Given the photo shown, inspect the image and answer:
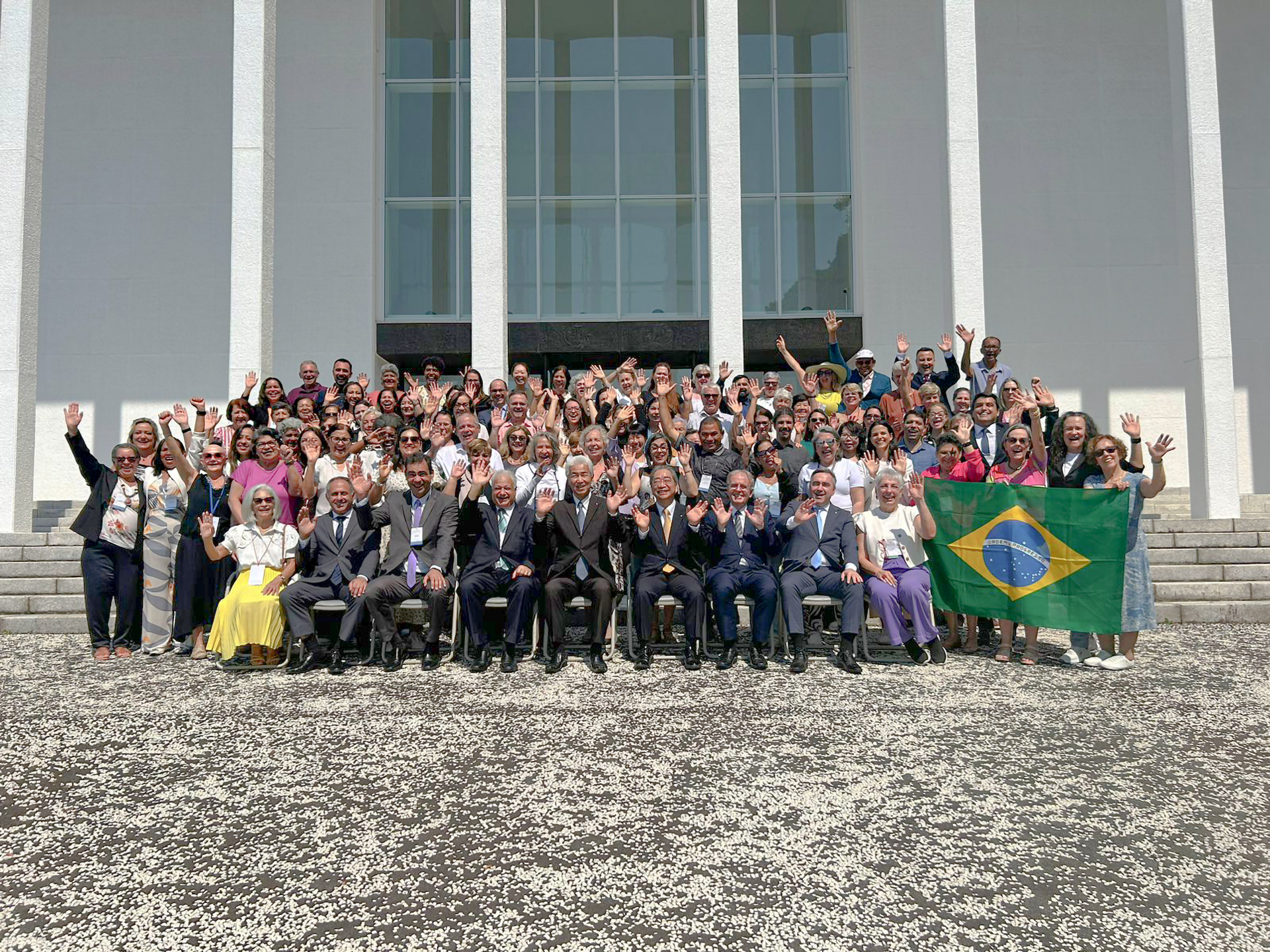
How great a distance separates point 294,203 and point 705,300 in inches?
291

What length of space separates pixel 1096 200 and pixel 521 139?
10.1 metres

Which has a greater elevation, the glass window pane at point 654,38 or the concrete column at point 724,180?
the glass window pane at point 654,38

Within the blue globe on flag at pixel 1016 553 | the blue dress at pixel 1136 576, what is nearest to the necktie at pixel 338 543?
the blue globe on flag at pixel 1016 553

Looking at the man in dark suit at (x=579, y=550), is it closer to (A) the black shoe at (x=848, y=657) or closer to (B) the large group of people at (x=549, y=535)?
(B) the large group of people at (x=549, y=535)

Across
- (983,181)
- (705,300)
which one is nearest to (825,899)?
(705,300)

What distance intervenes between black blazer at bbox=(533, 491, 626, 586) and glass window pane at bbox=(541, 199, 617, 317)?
8.92m

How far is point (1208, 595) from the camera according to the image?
861cm

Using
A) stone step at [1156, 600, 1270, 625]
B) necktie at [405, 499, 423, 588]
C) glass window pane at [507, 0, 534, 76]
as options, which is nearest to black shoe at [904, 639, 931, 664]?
stone step at [1156, 600, 1270, 625]

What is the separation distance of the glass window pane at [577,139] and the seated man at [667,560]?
390 inches

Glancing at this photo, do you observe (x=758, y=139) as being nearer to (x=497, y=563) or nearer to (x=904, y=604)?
(x=904, y=604)

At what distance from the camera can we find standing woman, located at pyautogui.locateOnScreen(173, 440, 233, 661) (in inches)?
280

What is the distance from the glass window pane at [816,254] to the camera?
15.1 metres

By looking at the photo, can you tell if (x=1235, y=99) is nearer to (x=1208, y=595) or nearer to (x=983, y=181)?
(x=983, y=181)

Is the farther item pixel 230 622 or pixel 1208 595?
pixel 1208 595
